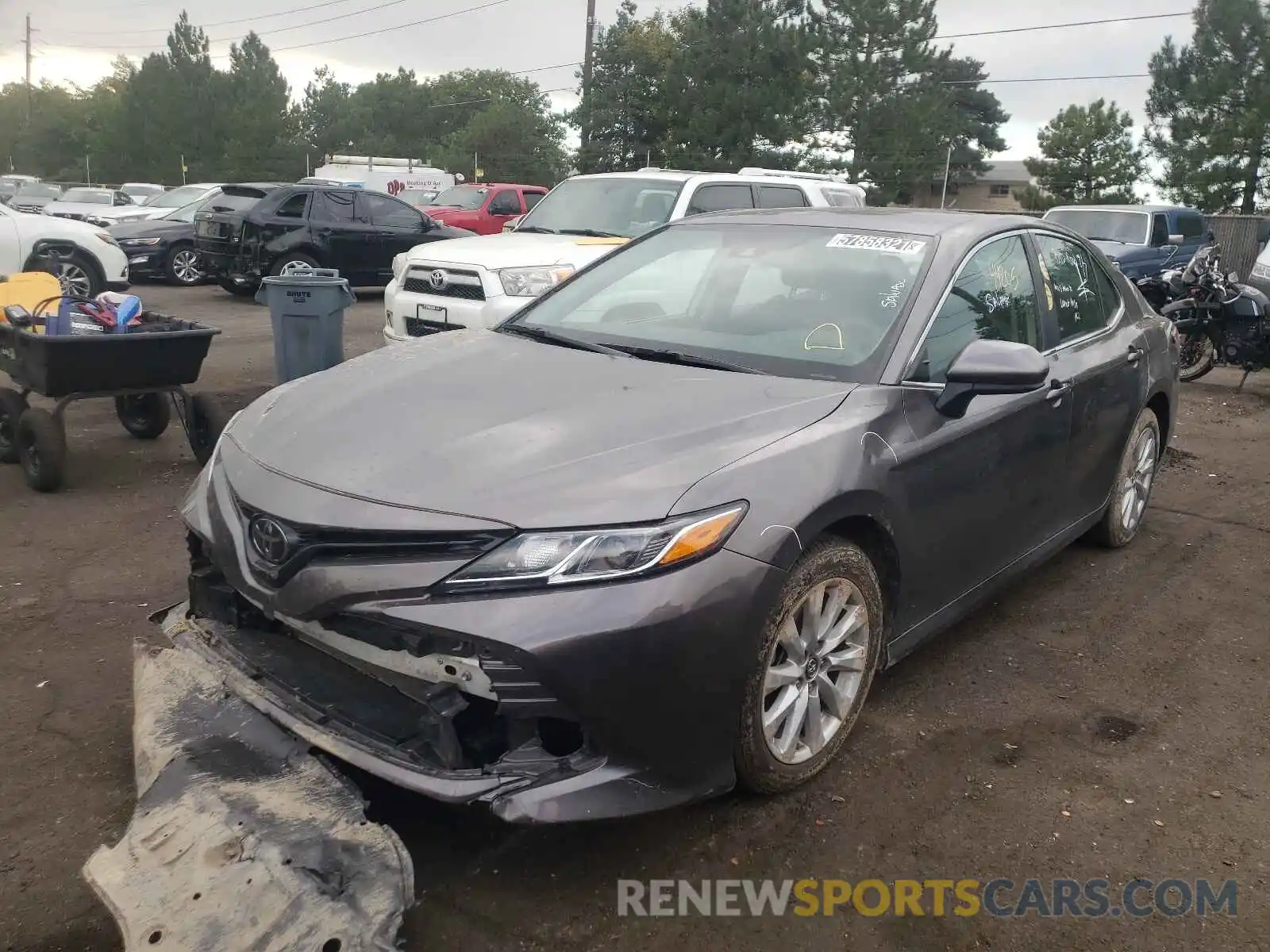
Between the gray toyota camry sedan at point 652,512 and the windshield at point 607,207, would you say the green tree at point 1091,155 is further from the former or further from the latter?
the gray toyota camry sedan at point 652,512

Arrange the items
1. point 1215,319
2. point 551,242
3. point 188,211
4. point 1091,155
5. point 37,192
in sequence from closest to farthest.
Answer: point 551,242, point 1215,319, point 188,211, point 37,192, point 1091,155

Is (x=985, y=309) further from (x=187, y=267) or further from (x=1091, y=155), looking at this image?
(x=1091, y=155)

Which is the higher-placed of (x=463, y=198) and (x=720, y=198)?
(x=463, y=198)

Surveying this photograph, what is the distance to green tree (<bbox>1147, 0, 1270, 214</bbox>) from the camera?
30219 millimetres

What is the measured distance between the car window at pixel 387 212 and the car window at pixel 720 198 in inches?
293

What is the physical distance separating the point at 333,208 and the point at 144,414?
8.67m

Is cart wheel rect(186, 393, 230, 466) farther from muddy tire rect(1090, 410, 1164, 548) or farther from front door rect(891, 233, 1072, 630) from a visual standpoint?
muddy tire rect(1090, 410, 1164, 548)

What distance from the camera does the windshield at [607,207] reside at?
9195 mm

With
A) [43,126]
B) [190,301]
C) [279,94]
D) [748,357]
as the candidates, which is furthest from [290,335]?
[43,126]

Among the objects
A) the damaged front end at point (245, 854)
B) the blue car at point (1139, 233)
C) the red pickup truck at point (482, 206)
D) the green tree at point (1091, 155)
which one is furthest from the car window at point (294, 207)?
the green tree at point (1091, 155)

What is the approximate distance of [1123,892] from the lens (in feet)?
9.08

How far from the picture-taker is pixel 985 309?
12.7 ft

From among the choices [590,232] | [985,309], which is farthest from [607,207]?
[985,309]

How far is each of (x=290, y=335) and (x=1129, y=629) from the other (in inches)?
226
